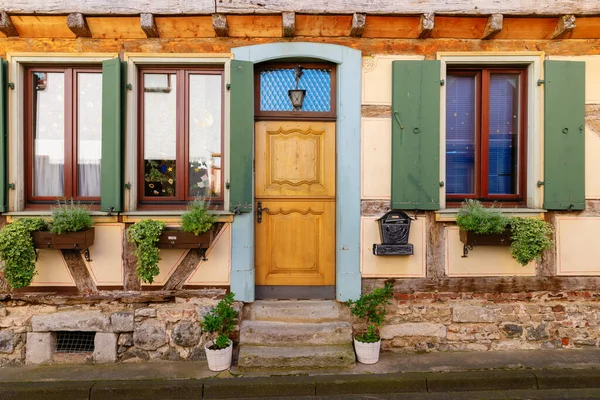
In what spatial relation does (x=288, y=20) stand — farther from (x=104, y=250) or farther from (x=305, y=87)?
(x=104, y=250)

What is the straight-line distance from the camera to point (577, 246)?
421cm

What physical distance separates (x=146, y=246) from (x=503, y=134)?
4272 mm

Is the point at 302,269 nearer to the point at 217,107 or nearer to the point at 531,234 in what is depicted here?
the point at 217,107

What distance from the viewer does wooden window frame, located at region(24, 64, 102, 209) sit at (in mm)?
4188

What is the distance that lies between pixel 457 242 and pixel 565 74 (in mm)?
2251

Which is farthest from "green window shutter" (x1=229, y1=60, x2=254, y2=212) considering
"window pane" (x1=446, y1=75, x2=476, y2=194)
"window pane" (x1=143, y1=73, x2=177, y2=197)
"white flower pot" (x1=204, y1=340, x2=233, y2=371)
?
"window pane" (x1=446, y1=75, x2=476, y2=194)

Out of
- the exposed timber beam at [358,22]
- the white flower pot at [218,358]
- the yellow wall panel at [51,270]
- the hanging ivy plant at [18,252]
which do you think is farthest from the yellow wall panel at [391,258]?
the hanging ivy plant at [18,252]

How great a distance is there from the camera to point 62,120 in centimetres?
423

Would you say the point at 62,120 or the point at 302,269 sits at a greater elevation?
the point at 62,120

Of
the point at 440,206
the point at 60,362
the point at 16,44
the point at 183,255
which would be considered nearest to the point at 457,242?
the point at 440,206

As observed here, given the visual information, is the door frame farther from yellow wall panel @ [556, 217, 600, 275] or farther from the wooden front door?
yellow wall panel @ [556, 217, 600, 275]

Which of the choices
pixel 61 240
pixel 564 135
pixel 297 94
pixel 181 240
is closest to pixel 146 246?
pixel 181 240

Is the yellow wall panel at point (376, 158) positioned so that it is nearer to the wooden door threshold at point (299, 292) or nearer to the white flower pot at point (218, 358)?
the wooden door threshold at point (299, 292)

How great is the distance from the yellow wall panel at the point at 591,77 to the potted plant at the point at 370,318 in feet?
10.3
